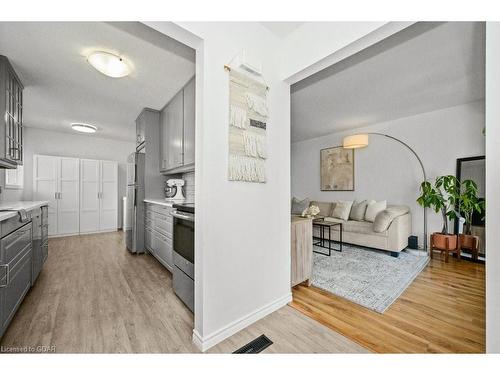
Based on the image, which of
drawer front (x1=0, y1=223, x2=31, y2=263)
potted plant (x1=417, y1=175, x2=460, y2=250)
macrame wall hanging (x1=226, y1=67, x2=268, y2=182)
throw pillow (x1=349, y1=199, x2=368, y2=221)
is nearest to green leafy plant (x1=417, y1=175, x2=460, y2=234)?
potted plant (x1=417, y1=175, x2=460, y2=250)

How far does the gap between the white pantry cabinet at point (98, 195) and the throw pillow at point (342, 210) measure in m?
5.39

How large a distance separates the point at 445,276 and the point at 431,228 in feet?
4.42

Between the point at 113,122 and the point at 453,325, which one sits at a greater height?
the point at 113,122

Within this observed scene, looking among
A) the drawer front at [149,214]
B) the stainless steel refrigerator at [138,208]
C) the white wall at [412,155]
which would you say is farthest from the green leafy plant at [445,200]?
the stainless steel refrigerator at [138,208]

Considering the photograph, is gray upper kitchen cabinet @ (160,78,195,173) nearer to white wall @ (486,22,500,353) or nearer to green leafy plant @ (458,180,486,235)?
white wall @ (486,22,500,353)

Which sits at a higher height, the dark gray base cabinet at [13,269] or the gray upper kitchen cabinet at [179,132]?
the gray upper kitchen cabinet at [179,132]

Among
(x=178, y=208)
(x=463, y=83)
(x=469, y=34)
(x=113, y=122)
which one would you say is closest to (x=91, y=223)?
(x=113, y=122)

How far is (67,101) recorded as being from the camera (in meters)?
3.29

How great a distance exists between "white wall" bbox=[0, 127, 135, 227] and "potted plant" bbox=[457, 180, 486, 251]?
7154 millimetres

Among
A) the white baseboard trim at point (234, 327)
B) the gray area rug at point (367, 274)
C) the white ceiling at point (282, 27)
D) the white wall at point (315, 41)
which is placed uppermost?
the white ceiling at point (282, 27)

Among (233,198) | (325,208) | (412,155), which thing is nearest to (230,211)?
(233,198)

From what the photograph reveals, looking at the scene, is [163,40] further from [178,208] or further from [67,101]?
[67,101]

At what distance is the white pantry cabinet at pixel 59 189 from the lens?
184 inches

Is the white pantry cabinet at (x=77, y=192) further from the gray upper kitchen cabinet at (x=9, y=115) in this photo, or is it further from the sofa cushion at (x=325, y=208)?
the sofa cushion at (x=325, y=208)
